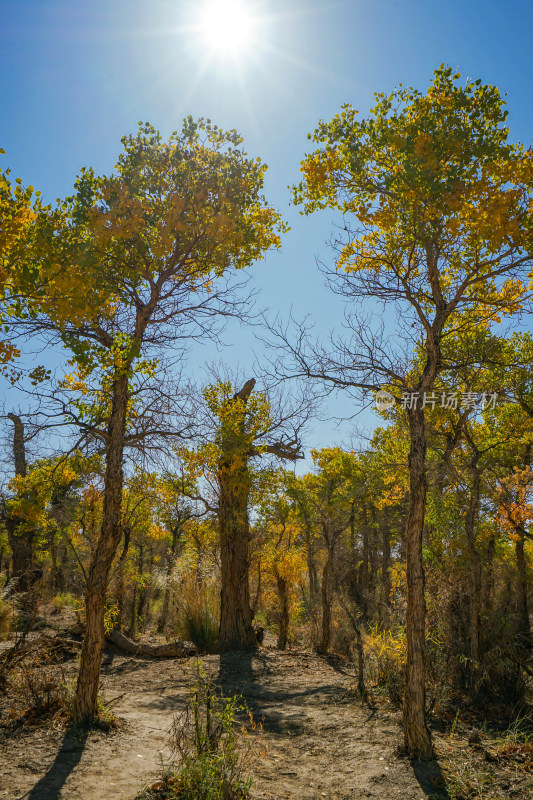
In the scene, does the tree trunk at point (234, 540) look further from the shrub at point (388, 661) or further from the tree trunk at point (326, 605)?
the shrub at point (388, 661)

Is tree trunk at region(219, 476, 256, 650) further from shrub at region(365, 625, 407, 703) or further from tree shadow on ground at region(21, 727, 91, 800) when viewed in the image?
tree shadow on ground at region(21, 727, 91, 800)

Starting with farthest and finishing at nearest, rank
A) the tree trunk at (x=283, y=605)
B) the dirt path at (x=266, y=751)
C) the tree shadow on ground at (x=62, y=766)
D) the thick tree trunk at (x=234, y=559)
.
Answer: the tree trunk at (x=283, y=605)
the thick tree trunk at (x=234, y=559)
the dirt path at (x=266, y=751)
the tree shadow on ground at (x=62, y=766)

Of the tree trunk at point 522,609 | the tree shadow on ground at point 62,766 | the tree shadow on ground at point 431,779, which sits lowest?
the tree shadow on ground at point 431,779

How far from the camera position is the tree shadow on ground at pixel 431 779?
403 cm

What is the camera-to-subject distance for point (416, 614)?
487 cm

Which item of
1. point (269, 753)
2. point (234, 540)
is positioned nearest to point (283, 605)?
point (234, 540)

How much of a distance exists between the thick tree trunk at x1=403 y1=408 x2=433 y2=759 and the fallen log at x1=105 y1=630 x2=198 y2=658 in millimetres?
6666

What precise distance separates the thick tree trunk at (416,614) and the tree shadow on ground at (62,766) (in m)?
2.88

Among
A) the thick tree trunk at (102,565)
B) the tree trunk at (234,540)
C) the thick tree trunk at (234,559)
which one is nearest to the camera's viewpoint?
the thick tree trunk at (102,565)

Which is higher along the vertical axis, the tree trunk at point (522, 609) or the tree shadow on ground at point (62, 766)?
the tree trunk at point (522, 609)

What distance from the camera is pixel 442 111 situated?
5.14m

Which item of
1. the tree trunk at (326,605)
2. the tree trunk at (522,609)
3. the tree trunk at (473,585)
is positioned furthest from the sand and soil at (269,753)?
the tree trunk at (326,605)

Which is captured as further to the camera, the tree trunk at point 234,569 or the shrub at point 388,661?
the tree trunk at point 234,569

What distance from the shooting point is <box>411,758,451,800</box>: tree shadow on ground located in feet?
13.2
